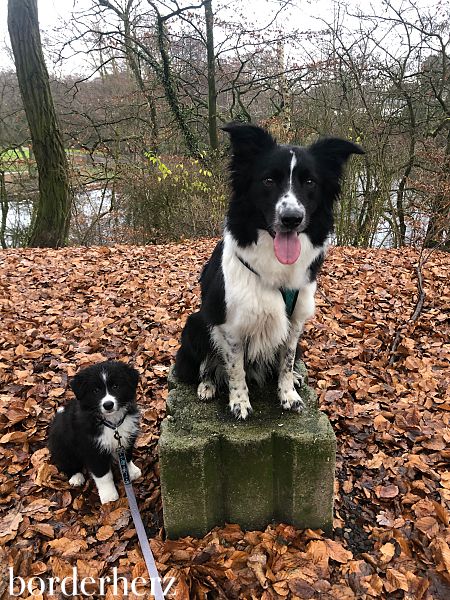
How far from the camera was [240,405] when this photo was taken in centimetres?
287

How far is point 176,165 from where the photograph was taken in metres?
11.5

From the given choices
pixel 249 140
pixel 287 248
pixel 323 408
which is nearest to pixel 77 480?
pixel 323 408

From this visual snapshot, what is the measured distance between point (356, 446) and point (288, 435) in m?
1.25

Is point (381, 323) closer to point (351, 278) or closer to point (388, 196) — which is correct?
point (351, 278)

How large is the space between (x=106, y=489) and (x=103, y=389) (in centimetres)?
75

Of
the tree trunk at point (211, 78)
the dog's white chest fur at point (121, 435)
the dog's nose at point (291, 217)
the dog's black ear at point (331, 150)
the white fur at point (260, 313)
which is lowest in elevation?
the dog's white chest fur at point (121, 435)

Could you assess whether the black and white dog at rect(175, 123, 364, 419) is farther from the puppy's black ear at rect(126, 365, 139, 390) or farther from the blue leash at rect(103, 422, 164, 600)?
the blue leash at rect(103, 422, 164, 600)

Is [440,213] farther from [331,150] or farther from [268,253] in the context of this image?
[268,253]

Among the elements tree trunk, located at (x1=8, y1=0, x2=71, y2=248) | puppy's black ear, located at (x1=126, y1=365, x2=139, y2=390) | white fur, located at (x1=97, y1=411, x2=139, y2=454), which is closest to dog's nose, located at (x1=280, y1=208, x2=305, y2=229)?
puppy's black ear, located at (x1=126, y1=365, x2=139, y2=390)

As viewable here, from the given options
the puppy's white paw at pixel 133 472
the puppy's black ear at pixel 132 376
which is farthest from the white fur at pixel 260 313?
the puppy's white paw at pixel 133 472

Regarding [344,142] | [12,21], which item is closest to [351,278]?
Result: [344,142]

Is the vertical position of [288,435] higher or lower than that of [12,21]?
lower

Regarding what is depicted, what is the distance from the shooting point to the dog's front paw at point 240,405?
2.84 meters

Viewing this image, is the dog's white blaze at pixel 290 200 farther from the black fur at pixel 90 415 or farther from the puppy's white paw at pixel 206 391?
the black fur at pixel 90 415
